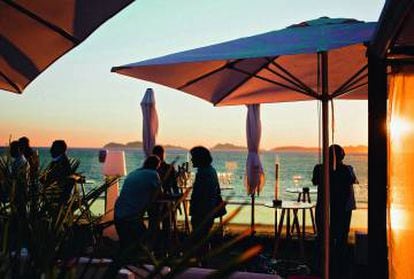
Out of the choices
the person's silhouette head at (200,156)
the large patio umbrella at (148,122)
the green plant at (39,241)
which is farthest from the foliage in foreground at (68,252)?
the large patio umbrella at (148,122)

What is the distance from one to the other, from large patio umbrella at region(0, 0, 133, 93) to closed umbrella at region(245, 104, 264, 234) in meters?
5.62

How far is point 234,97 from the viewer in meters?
6.24

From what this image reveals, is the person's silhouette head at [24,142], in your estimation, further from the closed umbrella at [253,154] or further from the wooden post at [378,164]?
the closed umbrella at [253,154]

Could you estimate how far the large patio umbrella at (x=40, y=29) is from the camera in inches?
113

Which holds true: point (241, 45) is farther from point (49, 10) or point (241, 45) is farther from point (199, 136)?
point (199, 136)

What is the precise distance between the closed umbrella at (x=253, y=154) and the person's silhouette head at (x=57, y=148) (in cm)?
395

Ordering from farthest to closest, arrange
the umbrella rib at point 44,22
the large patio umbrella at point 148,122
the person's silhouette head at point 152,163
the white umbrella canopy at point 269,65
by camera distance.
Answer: the large patio umbrella at point 148,122 → the person's silhouette head at point 152,163 → the white umbrella canopy at point 269,65 → the umbrella rib at point 44,22

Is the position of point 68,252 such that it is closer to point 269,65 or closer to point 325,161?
point 325,161

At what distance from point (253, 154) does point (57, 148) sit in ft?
15.3

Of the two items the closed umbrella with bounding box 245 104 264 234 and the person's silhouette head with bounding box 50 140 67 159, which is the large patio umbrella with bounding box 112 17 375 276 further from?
the closed umbrella with bounding box 245 104 264 234

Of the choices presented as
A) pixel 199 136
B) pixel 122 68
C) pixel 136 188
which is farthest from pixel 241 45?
pixel 199 136

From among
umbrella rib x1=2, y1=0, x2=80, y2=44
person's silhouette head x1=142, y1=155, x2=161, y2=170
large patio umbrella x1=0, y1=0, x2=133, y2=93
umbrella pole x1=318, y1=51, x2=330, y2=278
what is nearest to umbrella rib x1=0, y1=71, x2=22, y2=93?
large patio umbrella x1=0, y1=0, x2=133, y2=93

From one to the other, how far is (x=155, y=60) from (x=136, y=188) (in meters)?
1.11

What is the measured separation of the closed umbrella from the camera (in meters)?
8.96
